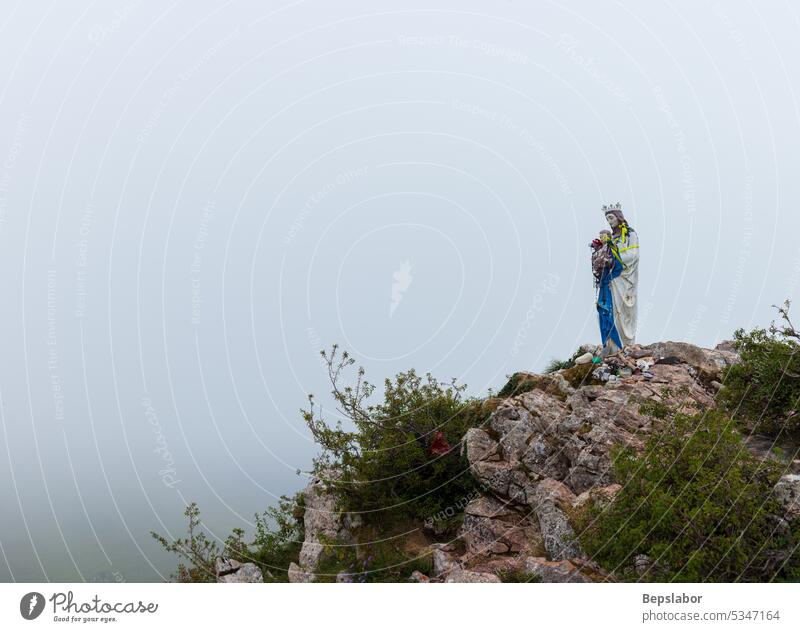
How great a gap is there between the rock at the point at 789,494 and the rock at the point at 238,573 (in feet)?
42.1

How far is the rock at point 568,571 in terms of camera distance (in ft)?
46.2

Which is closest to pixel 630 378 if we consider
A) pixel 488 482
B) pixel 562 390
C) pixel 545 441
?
pixel 562 390

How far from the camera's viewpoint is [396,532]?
19.6m

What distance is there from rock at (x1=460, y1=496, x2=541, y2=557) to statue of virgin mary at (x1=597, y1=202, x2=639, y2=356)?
797 cm

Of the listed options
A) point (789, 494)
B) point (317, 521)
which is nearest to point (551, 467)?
point (789, 494)

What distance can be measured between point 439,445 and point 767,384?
950 centimetres

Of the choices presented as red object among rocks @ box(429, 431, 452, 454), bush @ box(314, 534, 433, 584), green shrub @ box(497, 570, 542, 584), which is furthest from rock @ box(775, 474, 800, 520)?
red object among rocks @ box(429, 431, 452, 454)

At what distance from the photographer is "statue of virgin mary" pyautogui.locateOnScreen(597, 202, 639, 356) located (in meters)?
23.6

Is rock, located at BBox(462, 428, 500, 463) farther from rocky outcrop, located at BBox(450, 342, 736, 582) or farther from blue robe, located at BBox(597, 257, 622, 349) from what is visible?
blue robe, located at BBox(597, 257, 622, 349)

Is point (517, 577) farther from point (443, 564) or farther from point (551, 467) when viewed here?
point (551, 467)

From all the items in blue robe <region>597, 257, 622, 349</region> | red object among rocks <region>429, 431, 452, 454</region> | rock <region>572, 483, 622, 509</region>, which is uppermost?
blue robe <region>597, 257, 622, 349</region>

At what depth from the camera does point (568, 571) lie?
14.2 meters

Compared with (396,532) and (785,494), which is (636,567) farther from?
(396,532)

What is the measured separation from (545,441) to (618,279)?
7716 millimetres
